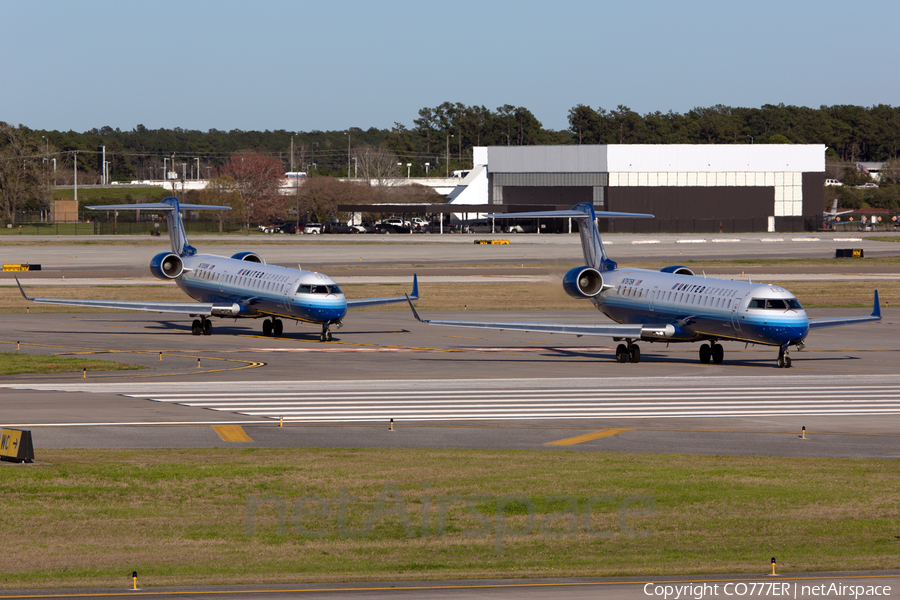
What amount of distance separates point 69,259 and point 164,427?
74.7m

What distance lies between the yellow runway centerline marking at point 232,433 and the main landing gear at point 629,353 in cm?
1850

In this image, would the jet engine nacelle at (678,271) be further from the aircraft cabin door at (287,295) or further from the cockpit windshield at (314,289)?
the aircraft cabin door at (287,295)

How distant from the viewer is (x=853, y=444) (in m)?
23.6

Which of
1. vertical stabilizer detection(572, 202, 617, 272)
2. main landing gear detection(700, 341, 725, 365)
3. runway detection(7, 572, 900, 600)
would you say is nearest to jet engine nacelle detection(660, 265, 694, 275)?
vertical stabilizer detection(572, 202, 617, 272)

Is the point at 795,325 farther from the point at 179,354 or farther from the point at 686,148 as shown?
the point at 686,148

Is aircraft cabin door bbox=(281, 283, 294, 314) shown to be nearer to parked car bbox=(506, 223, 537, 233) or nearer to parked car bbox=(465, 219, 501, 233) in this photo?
parked car bbox=(465, 219, 501, 233)

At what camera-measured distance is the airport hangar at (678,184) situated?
6240 inches

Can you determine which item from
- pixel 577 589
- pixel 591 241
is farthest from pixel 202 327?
pixel 577 589

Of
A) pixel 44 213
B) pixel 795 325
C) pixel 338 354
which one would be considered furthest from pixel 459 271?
pixel 44 213

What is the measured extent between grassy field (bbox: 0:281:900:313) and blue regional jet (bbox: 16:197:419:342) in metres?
11.5

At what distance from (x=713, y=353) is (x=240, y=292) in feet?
70.8

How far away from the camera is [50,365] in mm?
36844

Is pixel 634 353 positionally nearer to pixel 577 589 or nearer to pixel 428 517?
pixel 428 517

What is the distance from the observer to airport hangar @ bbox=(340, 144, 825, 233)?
15850cm
